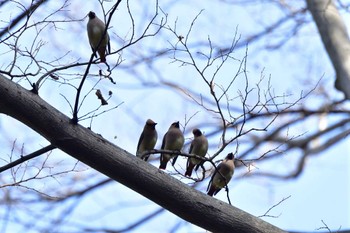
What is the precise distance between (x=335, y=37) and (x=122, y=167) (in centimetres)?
387

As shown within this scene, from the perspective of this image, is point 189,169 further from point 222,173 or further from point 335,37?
point 335,37

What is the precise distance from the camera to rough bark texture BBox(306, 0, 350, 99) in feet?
22.9

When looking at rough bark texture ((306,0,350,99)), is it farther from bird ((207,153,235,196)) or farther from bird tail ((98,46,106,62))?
bird tail ((98,46,106,62))

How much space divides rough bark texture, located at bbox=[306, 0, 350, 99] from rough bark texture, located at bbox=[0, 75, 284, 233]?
3.13m

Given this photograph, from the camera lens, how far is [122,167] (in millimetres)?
3986

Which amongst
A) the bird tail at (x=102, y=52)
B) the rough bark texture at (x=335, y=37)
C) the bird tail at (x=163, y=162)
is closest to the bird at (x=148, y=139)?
the bird tail at (x=163, y=162)

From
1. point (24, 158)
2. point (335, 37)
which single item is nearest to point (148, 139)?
point (24, 158)

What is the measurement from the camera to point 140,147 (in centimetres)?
521

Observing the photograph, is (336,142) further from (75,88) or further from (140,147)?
(75,88)

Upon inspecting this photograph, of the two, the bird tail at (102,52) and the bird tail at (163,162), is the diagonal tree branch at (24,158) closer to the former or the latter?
the bird tail at (102,52)

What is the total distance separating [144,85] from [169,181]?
19.8 feet

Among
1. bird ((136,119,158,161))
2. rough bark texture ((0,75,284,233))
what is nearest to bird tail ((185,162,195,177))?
bird ((136,119,158,161))

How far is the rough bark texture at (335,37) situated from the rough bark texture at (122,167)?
3.13 metres

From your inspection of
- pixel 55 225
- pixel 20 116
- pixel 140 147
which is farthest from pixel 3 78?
pixel 55 225
